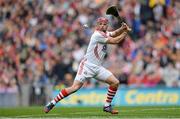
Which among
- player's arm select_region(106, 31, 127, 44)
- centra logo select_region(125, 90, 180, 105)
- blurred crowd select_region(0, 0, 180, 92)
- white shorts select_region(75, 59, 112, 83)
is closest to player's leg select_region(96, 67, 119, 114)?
white shorts select_region(75, 59, 112, 83)

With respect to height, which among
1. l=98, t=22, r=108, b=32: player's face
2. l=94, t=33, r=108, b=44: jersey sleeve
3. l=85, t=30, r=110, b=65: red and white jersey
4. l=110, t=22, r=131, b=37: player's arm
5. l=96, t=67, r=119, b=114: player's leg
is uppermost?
l=98, t=22, r=108, b=32: player's face

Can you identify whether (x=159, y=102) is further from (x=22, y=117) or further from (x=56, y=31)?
(x=22, y=117)

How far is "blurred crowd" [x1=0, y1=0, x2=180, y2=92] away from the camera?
28.1 metres

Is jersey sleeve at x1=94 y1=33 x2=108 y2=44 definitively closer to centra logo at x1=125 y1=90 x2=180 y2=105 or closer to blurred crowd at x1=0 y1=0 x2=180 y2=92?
centra logo at x1=125 y1=90 x2=180 y2=105

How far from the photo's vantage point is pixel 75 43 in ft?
99.8

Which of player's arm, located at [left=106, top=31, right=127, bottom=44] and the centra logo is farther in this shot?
the centra logo

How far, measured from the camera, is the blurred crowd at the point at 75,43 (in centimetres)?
2812

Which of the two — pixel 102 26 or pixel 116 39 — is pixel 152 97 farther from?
pixel 116 39

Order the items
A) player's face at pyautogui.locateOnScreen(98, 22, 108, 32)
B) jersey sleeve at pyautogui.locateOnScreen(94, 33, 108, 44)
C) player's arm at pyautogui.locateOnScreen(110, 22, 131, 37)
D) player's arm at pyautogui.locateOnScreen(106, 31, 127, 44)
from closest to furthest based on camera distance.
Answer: player's arm at pyautogui.locateOnScreen(106, 31, 127, 44) → jersey sleeve at pyautogui.locateOnScreen(94, 33, 108, 44) → player's arm at pyautogui.locateOnScreen(110, 22, 131, 37) → player's face at pyautogui.locateOnScreen(98, 22, 108, 32)

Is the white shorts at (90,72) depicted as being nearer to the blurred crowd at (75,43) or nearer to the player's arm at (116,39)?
the player's arm at (116,39)

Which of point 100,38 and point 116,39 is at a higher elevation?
point 100,38

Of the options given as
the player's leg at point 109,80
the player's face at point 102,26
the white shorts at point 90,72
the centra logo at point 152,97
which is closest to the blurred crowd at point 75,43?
the centra logo at point 152,97

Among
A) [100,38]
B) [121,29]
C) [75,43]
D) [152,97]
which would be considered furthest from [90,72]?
[75,43]

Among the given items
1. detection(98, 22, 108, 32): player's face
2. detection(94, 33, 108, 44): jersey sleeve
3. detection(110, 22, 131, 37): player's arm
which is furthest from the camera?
detection(98, 22, 108, 32): player's face
